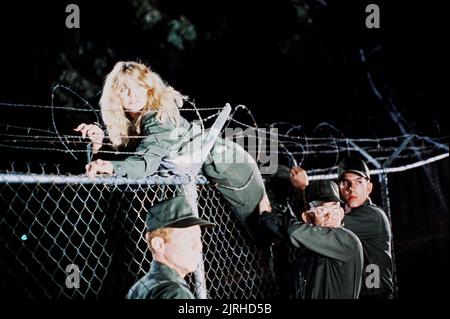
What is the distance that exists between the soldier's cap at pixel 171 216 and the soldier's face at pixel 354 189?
2.11 metres

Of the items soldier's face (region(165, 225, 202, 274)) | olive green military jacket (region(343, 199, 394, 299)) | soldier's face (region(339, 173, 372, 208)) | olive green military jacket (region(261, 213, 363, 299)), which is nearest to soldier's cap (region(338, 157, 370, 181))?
soldier's face (region(339, 173, 372, 208))

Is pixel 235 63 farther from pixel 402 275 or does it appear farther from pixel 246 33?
pixel 402 275

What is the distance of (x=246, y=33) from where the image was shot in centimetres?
1150

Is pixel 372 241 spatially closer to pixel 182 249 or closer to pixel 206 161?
pixel 206 161

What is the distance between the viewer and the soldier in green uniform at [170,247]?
2.57 m

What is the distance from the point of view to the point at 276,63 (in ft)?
40.3

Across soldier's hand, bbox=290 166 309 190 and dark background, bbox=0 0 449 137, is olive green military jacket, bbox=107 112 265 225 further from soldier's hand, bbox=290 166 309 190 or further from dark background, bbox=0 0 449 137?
dark background, bbox=0 0 449 137

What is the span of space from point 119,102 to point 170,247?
1.76m

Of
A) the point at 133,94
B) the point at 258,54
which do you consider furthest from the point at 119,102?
the point at 258,54

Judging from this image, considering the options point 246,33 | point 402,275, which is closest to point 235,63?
point 246,33

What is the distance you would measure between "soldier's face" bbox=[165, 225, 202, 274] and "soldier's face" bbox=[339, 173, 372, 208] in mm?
2167

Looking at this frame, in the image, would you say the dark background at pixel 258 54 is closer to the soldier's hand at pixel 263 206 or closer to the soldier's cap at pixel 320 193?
the soldier's hand at pixel 263 206
